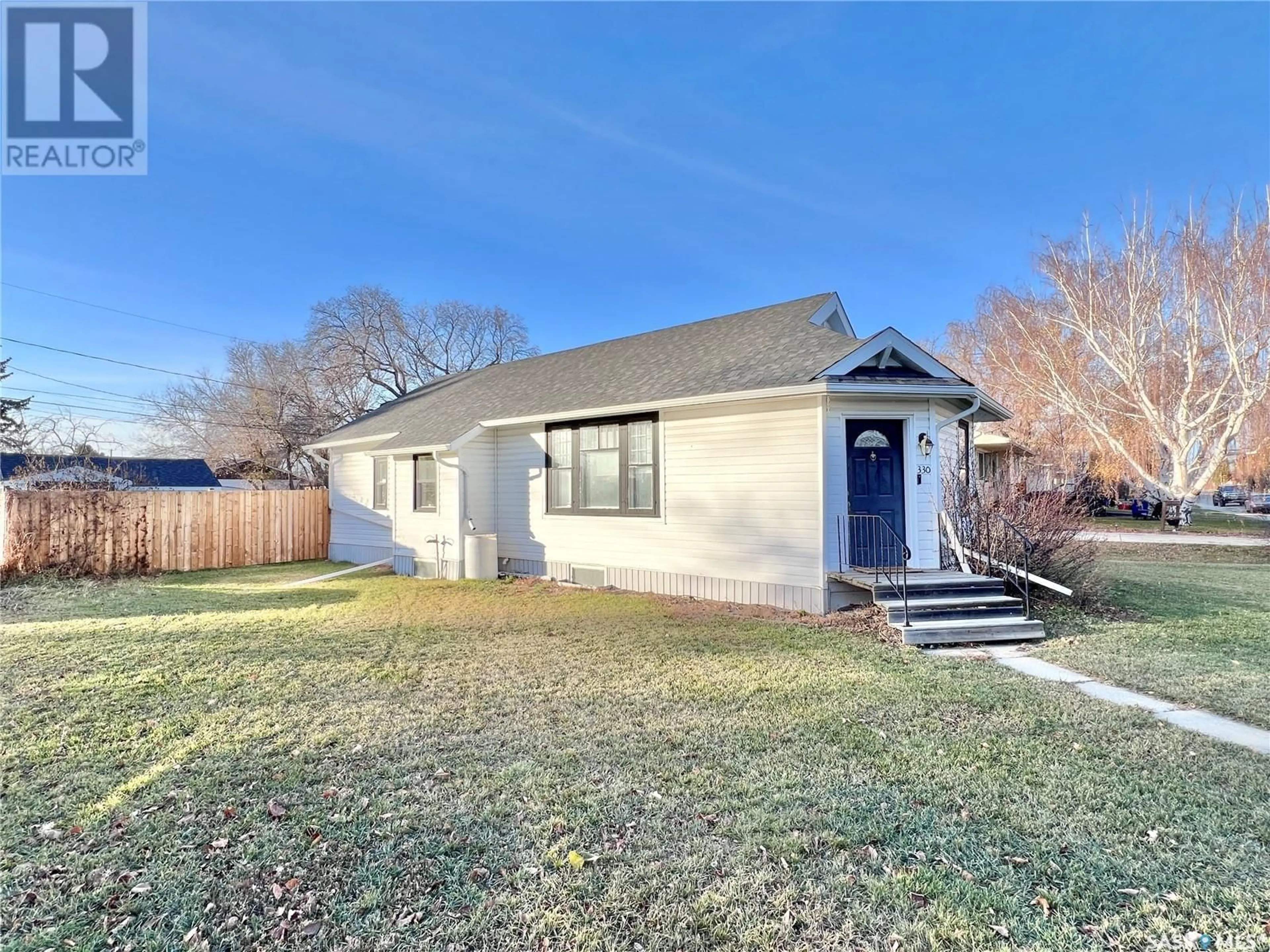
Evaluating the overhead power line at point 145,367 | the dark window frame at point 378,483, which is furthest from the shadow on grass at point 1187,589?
the overhead power line at point 145,367

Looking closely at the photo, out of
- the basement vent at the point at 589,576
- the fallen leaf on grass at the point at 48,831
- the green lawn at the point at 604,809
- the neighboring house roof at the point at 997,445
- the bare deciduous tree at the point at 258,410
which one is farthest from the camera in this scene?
the bare deciduous tree at the point at 258,410

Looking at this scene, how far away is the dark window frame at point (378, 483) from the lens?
14.1 meters

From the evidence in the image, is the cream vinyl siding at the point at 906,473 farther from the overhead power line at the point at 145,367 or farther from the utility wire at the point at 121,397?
the overhead power line at the point at 145,367

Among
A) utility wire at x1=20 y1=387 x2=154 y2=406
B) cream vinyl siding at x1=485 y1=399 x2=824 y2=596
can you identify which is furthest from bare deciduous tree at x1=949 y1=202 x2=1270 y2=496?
utility wire at x1=20 y1=387 x2=154 y2=406

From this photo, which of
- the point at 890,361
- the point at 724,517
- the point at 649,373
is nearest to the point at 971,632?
the point at 724,517

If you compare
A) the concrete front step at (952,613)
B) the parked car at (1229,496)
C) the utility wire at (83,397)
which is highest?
the utility wire at (83,397)

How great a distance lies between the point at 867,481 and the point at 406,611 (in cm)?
678

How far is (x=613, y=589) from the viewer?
33.3 ft

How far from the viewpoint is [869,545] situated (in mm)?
8586

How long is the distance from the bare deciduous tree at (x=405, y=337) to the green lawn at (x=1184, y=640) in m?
27.2

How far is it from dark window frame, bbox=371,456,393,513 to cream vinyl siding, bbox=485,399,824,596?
16.7 feet

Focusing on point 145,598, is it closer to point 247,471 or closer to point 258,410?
point 258,410

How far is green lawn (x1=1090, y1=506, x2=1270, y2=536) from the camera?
20.8 m

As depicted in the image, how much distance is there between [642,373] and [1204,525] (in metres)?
27.5
